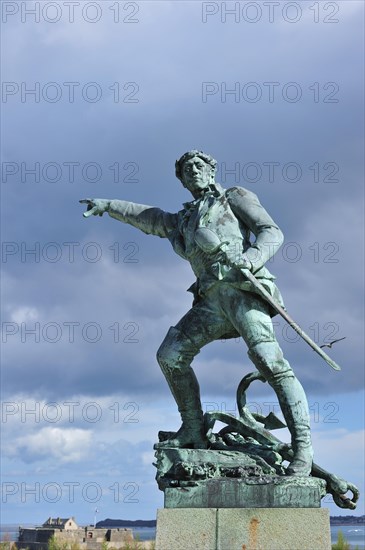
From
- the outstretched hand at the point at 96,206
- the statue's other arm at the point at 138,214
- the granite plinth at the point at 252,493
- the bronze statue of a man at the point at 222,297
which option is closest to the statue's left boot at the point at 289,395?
the bronze statue of a man at the point at 222,297

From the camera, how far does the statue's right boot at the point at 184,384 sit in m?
9.16

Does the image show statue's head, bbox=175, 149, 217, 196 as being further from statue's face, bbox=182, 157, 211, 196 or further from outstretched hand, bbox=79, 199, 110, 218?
outstretched hand, bbox=79, 199, 110, 218

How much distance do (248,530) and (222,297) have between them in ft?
7.50

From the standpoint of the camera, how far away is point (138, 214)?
1002 centimetres

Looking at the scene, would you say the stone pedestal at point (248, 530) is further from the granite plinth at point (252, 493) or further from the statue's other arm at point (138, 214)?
the statue's other arm at point (138, 214)

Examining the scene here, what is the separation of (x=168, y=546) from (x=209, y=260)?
2.74 metres

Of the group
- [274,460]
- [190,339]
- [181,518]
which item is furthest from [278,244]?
[181,518]

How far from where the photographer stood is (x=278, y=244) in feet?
29.7

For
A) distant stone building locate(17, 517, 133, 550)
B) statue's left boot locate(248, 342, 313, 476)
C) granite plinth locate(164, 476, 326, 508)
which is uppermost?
distant stone building locate(17, 517, 133, 550)

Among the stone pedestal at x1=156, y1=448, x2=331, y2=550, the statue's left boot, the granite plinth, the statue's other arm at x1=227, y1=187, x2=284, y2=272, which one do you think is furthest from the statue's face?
the granite plinth

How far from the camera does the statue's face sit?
9.60 meters

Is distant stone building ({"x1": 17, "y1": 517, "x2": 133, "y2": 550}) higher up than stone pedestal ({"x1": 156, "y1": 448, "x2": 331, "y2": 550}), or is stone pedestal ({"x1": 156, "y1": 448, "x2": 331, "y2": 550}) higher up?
distant stone building ({"x1": 17, "y1": 517, "x2": 133, "y2": 550})

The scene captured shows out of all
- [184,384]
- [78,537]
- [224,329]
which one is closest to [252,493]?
[184,384]

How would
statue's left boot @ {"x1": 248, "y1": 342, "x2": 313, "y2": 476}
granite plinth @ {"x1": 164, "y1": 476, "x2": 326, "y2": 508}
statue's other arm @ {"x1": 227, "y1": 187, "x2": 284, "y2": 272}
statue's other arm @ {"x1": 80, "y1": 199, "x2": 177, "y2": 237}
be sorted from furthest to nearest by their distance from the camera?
statue's other arm @ {"x1": 80, "y1": 199, "x2": 177, "y2": 237} → statue's other arm @ {"x1": 227, "y1": 187, "x2": 284, "y2": 272} → statue's left boot @ {"x1": 248, "y1": 342, "x2": 313, "y2": 476} → granite plinth @ {"x1": 164, "y1": 476, "x2": 326, "y2": 508}
